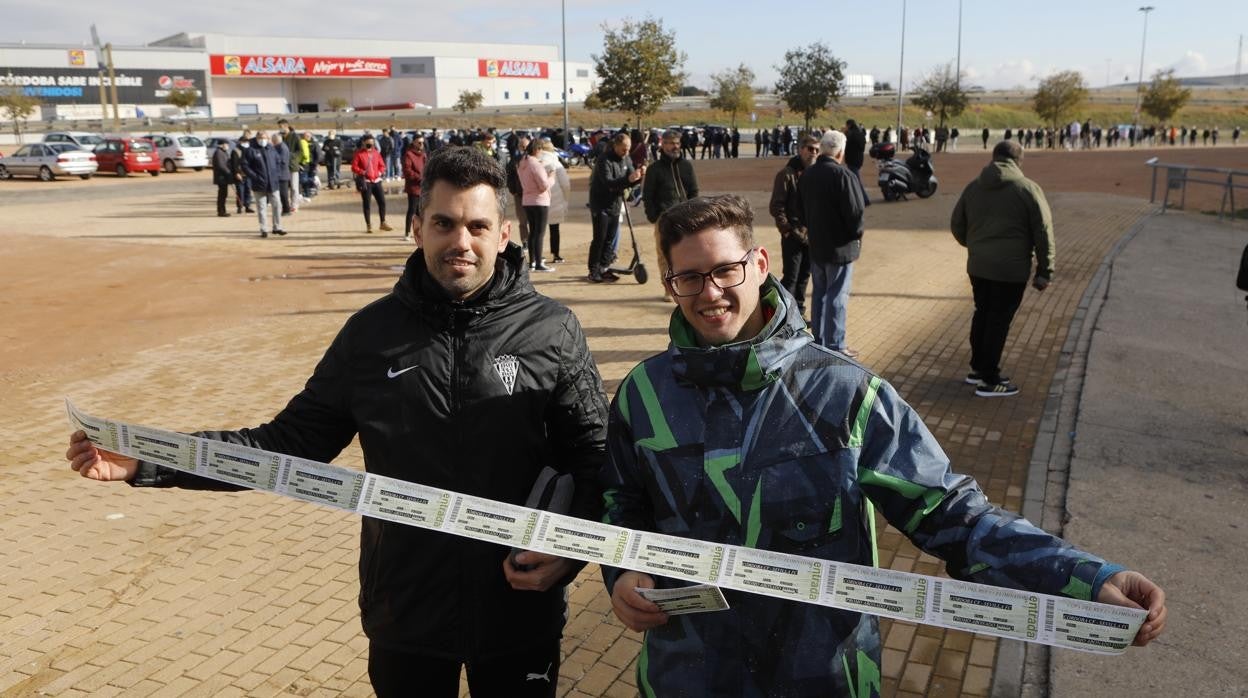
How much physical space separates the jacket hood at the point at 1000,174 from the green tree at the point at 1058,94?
5928 centimetres

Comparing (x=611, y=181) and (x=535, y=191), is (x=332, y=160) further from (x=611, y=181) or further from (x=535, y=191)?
(x=611, y=181)

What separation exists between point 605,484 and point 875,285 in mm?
11293

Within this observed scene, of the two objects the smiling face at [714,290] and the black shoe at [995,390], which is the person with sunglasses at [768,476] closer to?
the smiling face at [714,290]

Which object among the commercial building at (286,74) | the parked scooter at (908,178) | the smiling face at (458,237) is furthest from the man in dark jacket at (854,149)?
the commercial building at (286,74)

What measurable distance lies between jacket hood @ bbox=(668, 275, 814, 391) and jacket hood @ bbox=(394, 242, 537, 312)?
0.62 m

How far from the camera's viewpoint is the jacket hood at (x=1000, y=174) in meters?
7.77

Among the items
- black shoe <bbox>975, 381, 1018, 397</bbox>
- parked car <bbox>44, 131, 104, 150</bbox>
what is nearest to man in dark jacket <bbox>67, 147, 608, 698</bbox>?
black shoe <bbox>975, 381, 1018, 397</bbox>

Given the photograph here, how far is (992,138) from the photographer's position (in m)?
68.9

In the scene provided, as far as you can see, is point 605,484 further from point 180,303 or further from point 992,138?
point 992,138

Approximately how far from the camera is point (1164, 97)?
6594cm

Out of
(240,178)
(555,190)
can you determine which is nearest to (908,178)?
(555,190)

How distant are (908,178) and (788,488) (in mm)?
23486

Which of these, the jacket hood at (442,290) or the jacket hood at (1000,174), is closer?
the jacket hood at (442,290)

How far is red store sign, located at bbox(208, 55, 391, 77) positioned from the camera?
98.3 meters
